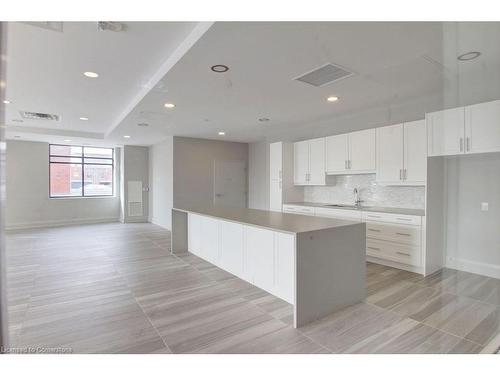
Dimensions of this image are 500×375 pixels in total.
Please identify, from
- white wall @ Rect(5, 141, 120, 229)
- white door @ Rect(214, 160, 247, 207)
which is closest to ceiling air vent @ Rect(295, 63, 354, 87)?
white door @ Rect(214, 160, 247, 207)

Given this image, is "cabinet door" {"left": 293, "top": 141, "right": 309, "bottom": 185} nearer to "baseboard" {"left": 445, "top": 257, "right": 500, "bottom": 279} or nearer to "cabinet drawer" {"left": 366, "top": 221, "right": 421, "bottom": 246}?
"cabinet drawer" {"left": 366, "top": 221, "right": 421, "bottom": 246}

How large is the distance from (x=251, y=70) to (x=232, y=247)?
85.6 inches

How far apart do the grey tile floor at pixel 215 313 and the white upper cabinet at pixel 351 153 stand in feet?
5.22

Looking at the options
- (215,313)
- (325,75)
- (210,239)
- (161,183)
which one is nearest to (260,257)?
(215,313)

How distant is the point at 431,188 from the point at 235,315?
2.99 meters

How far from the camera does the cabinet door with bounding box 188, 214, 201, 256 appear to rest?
444 centimetres

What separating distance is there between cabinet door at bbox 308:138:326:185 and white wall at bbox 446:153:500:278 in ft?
6.56

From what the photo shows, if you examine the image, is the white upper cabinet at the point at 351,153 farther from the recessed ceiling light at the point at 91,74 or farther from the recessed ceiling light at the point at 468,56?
the recessed ceiling light at the point at 91,74

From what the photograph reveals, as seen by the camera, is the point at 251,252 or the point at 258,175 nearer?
the point at 251,252

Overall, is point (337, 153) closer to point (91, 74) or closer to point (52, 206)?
point (91, 74)

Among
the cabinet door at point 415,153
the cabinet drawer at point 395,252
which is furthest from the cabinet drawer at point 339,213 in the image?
the cabinet door at point 415,153

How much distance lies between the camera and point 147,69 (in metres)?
2.99

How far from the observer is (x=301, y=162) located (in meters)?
5.59
